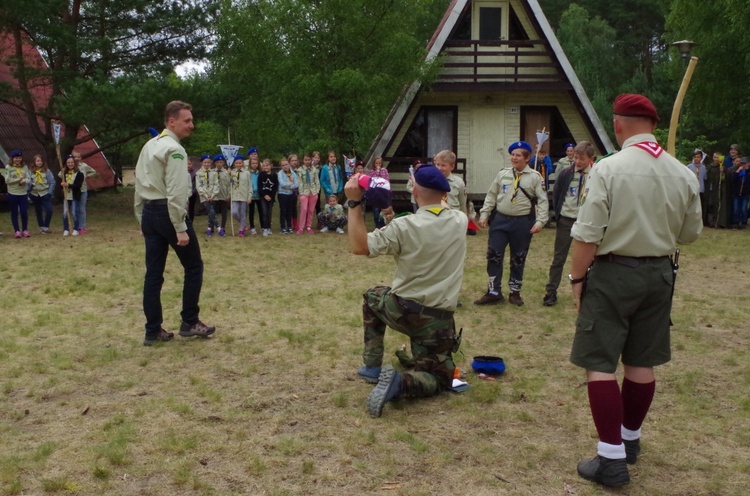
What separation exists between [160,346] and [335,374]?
1.90 meters

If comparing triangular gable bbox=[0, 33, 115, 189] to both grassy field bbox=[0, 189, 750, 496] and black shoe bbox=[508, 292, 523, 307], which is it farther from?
black shoe bbox=[508, 292, 523, 307]

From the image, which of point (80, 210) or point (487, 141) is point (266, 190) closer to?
point (80, 210)

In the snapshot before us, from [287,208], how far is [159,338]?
1071cm

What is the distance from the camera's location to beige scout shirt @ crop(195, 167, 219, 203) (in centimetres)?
1705

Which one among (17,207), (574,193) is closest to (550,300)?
(574,193)

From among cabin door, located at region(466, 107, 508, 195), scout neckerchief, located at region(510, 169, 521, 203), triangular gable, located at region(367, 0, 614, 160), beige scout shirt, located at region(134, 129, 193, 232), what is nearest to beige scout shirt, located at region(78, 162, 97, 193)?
triangular gable, located at region(367, 0, 614, 160)

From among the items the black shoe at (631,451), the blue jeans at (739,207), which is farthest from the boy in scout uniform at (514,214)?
the blue jeans at (739,207)

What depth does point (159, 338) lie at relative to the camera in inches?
297

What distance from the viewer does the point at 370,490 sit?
14.3 feet

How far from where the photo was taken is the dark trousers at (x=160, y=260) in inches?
283

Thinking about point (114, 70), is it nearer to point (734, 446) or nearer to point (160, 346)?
point (160, 346)

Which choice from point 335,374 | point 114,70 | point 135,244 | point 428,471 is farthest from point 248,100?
point 428,471

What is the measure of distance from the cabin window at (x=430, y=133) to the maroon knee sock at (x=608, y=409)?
18942mm

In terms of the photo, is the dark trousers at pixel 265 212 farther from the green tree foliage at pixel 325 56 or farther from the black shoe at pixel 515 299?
the black shoe at pixel 515 299
